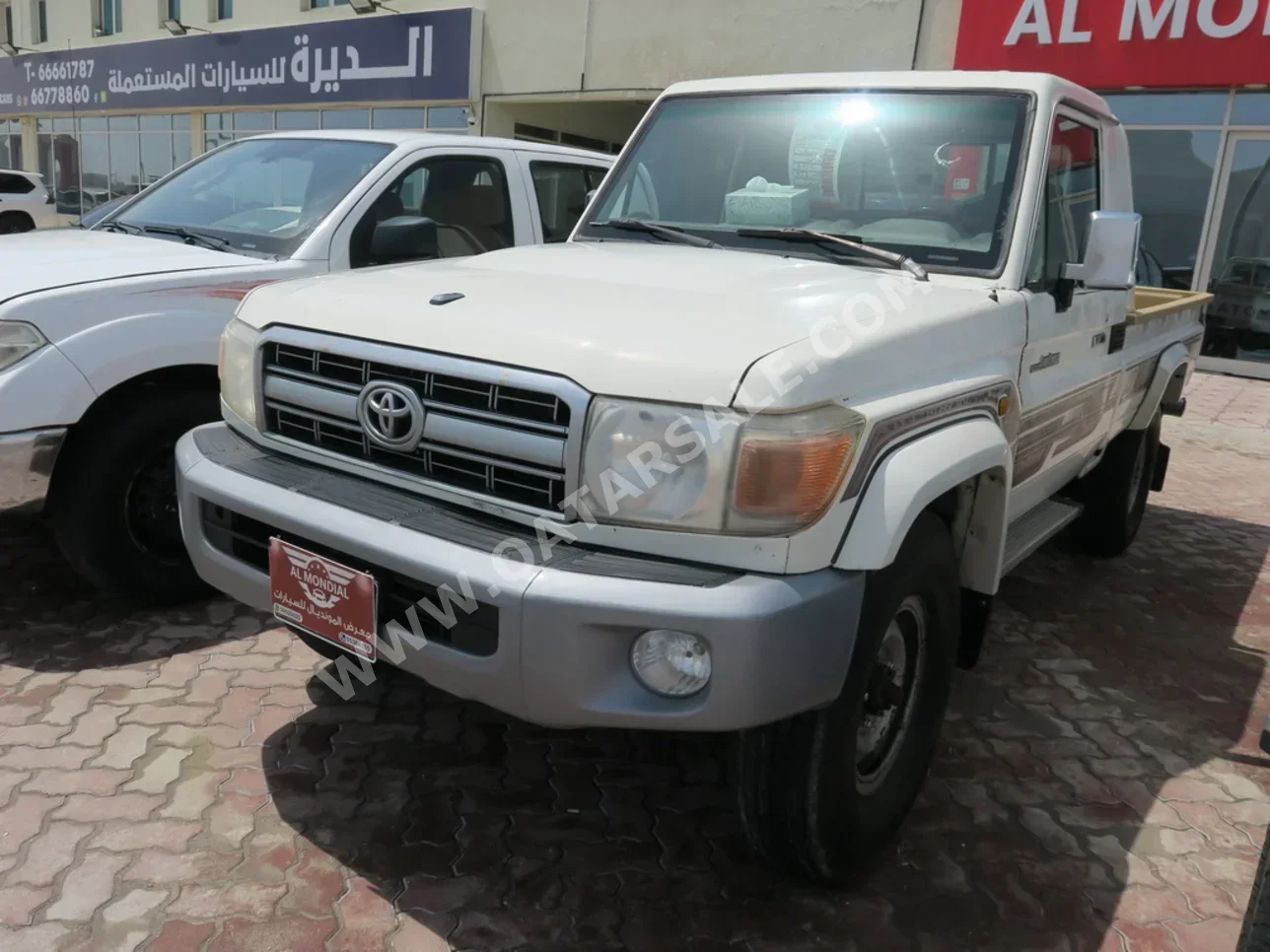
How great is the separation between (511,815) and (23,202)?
→ 1921 centimetres

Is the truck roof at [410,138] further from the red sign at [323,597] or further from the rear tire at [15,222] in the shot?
the rear tire at [15,222]

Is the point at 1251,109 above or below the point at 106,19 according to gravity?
below

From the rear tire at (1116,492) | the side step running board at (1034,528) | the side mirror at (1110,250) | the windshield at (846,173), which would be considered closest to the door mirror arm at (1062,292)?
the side mirror at (1110,250)

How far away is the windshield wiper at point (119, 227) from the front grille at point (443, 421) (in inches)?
88.2

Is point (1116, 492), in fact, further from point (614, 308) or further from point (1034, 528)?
point (614, 308)

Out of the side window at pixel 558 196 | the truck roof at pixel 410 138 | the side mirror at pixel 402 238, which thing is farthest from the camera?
the side window at pixel 558 196

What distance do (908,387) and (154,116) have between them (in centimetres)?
2429

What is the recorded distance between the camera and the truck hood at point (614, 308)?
6.77 ft

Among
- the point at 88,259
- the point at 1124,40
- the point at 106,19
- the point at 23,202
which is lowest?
the point at 23,202

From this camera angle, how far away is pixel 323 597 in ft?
7.61

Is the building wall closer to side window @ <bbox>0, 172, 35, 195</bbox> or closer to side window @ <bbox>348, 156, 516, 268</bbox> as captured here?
side window @ <bbox>348, 156, 516, 268</bbox>

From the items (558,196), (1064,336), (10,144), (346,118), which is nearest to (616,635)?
(1064,336)

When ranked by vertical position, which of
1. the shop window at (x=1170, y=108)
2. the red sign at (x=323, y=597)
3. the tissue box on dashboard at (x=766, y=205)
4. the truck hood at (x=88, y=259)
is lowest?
the red sign at (x=323, y=597)

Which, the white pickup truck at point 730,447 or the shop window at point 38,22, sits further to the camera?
the shop window at point 38,22
